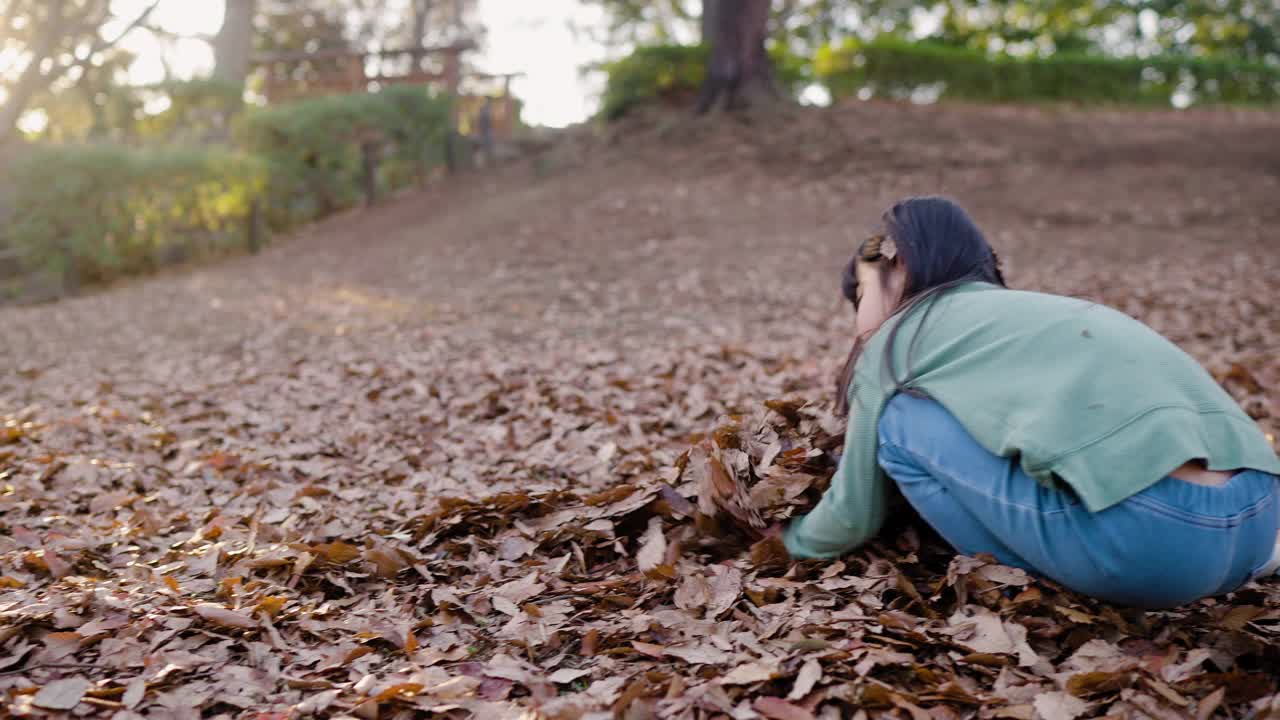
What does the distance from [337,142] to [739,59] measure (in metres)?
5.80

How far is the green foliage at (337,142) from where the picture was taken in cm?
1346

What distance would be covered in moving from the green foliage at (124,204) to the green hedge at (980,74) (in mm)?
9136

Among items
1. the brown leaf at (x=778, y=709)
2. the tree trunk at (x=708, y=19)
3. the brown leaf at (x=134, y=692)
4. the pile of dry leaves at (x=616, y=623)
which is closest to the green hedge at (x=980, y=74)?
the tree trunk at (x=708, y=19)


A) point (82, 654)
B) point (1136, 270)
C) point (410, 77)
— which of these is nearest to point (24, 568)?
point (82, 654)

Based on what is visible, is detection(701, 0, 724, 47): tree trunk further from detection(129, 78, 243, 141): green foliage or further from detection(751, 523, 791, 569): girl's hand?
detection(751, 523, 791, 569): girl's hand

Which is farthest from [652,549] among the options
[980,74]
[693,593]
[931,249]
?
[980,74]

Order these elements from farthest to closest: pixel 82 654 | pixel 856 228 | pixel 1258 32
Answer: pixel 1258 32 < pixel 856 228 < pixel 82 654

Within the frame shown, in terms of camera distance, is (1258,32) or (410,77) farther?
(1258,32)

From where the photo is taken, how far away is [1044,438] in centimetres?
232

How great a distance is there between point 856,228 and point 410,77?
8.58 meters

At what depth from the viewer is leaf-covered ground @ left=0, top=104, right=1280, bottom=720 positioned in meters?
2.44

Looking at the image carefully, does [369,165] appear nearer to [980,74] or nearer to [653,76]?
[653,76]

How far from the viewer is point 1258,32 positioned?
20562 millimetres

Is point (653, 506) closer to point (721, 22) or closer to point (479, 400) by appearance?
point (479, 400)
